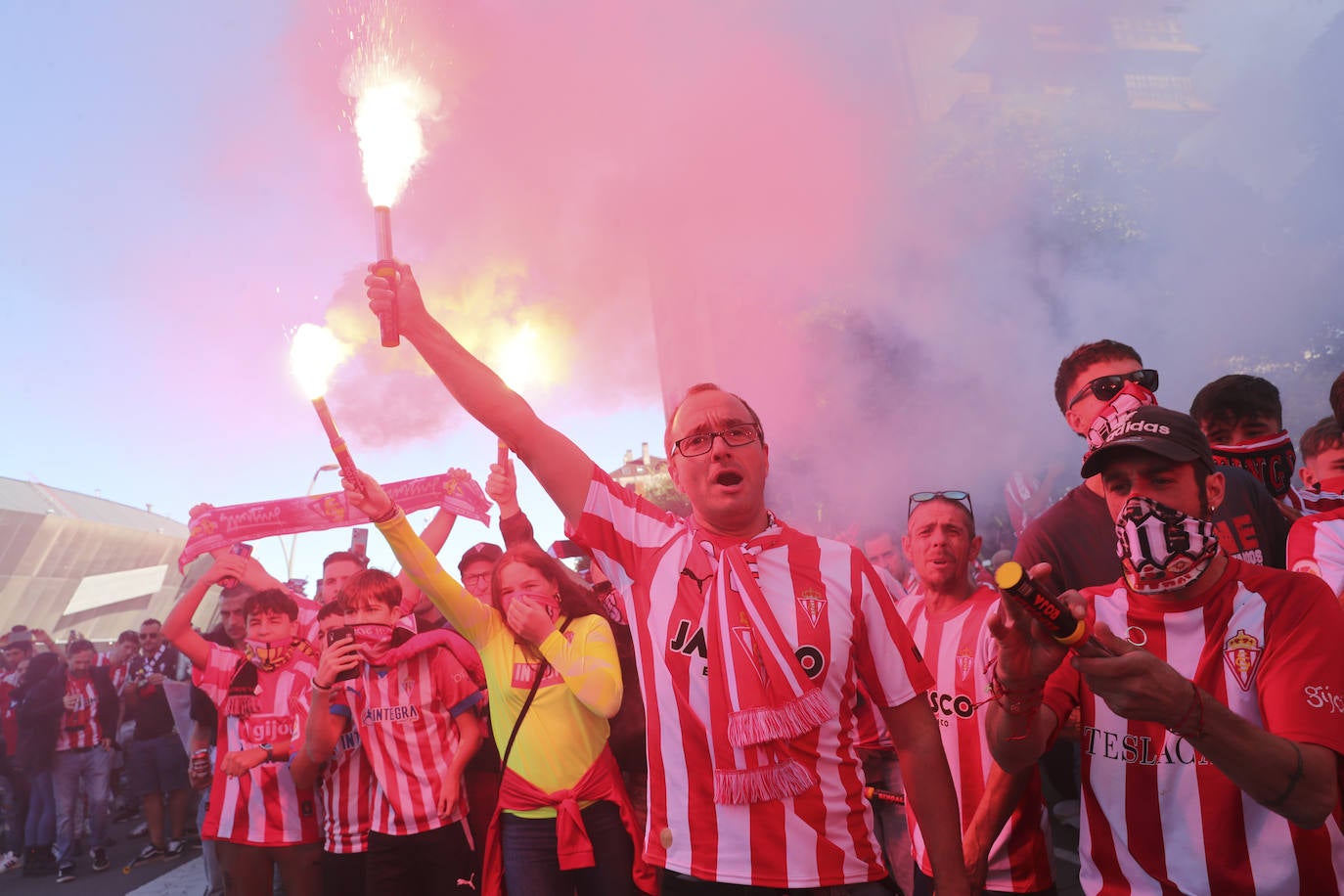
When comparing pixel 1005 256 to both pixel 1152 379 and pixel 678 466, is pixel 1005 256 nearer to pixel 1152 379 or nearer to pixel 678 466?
pixel 1152 379

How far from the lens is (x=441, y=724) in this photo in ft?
12.5

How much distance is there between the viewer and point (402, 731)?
12.3 feet

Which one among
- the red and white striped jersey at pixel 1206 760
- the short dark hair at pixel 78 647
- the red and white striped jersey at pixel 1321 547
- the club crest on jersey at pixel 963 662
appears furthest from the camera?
the short dark hair at pixel 78 647

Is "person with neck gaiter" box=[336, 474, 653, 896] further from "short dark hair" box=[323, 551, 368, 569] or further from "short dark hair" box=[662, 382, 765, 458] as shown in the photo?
"short dark hair" box=[323, 551, 368, 569]

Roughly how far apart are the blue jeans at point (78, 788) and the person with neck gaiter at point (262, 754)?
4.71 metres

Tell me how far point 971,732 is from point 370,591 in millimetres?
2616

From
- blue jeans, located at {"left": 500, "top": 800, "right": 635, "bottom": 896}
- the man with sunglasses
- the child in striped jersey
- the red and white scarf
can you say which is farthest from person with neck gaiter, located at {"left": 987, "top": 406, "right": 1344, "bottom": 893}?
the child in striped jersey

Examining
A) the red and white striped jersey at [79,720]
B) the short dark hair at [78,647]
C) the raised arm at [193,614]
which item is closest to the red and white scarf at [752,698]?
the raised arm at [193,614]

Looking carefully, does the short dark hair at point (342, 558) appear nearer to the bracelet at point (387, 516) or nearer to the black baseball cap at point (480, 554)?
the black baseball cap at point (480, 554)

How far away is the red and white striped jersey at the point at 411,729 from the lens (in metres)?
3.58

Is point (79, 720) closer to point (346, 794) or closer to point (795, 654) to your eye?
point (346, 794)

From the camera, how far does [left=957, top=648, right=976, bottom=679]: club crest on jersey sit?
293cm

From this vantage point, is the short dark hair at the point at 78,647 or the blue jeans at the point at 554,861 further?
the short dark hair at the point at 78,647

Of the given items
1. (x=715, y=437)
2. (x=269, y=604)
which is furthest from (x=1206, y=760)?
(x=269, y=604)
